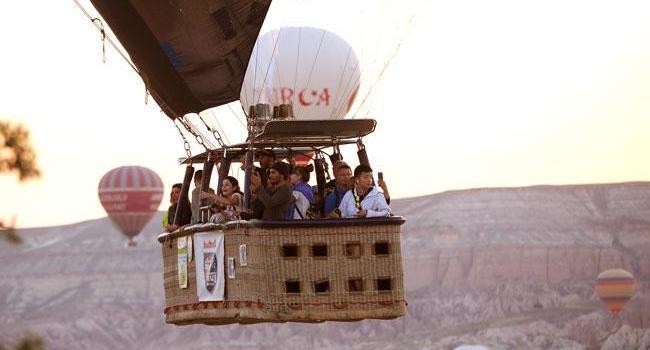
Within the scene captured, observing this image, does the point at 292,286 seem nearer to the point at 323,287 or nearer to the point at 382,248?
the point at 323,287

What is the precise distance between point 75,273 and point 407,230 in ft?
117

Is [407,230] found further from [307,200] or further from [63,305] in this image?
[307,200]

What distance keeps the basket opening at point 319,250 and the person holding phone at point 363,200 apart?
35 cm

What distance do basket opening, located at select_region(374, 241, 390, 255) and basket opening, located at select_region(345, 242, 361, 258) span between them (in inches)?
6.9

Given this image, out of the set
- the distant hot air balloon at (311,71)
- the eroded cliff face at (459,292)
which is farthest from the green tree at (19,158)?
the eroded cliff face at (459,292)

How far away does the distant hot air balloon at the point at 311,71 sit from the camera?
118ft

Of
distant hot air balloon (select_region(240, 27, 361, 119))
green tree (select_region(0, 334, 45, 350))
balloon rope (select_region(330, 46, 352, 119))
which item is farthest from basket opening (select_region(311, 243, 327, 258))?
balloon rope (select_region(330, 46, 352, 119))

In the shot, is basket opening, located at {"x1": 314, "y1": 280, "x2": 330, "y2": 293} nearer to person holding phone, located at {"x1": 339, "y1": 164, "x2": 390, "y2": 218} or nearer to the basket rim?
the basket rim

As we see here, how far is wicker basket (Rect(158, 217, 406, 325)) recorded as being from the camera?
15.5 meters

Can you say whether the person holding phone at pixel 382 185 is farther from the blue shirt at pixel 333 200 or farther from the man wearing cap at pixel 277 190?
the man wearing cap at pixel 277 190

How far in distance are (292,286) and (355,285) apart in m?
0.56

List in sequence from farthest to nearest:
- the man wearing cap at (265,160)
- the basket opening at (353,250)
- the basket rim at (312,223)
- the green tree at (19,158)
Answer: the man wearing cap at (265,160), the basket opening at (353,250), the basket rim at (312,223), the green tree at (19,158)

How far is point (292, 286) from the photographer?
15633 millimetres

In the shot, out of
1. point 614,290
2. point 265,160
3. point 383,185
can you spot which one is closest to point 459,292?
point 614,290
